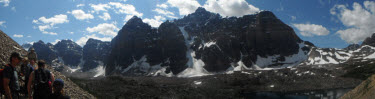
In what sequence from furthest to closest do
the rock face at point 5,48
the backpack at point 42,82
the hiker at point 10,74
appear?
the rock face at point 5,48
the backpack at point 42,82
the hiker at point 10,74

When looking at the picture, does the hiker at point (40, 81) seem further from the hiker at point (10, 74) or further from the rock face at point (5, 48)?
the rock face at point (5, 48)

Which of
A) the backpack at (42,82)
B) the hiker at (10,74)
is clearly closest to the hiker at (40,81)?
the backpack at (42,82)

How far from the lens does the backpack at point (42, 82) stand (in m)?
8.62

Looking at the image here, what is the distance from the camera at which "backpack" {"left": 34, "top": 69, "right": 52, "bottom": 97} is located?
28.3ft

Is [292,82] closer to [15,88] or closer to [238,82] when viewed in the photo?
[238,82]

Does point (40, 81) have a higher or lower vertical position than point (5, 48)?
lower

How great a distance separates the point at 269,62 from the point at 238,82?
75.3 m

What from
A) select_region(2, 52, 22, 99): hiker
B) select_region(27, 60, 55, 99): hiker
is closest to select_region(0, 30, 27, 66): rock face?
select_region(2, 52, 22, 99): hiker

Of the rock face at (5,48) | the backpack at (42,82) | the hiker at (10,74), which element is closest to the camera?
the hiker at (10,74)

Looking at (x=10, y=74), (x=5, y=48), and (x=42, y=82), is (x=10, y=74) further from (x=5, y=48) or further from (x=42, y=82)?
(x=5, y=48)

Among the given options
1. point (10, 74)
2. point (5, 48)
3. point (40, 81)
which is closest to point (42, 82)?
point (40, 81)

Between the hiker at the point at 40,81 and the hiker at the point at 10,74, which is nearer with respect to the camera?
the hiker at the point at 10,74

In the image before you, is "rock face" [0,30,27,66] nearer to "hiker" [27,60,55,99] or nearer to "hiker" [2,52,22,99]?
"hiker" [2,52,22,99]

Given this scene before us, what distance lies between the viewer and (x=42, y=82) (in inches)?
348
